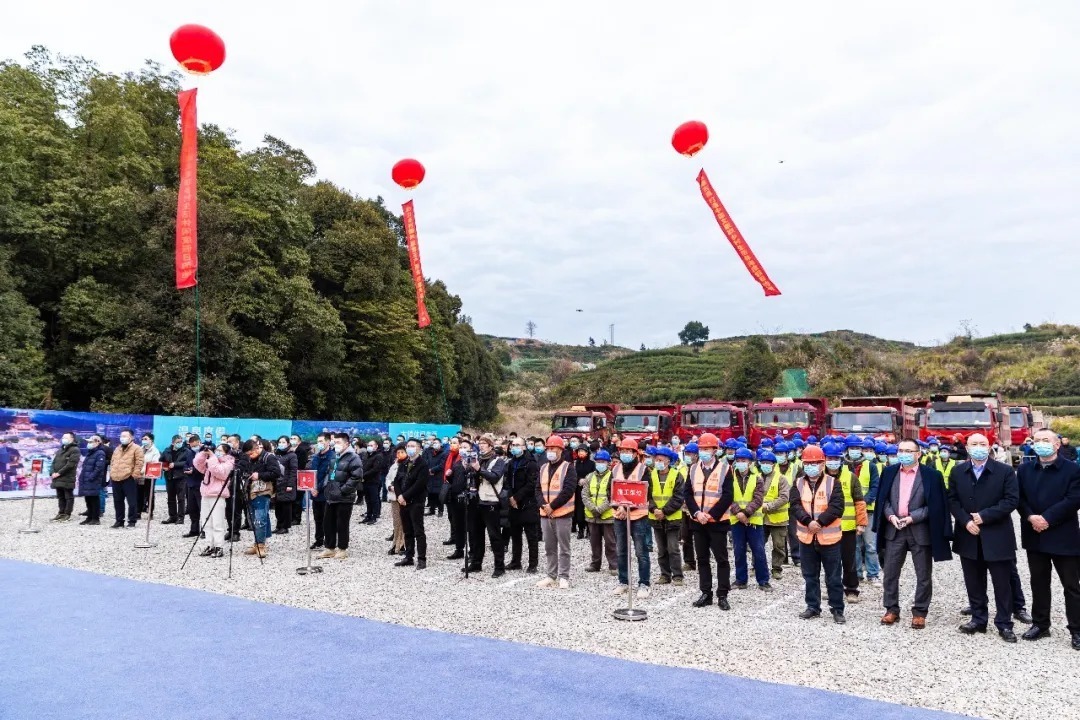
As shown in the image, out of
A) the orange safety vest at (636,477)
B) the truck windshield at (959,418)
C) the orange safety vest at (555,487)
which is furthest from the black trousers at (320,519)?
the truck windshield at (959,418)

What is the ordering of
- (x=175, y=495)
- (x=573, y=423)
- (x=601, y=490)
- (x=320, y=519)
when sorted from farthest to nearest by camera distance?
(x=573, y=423), (x=175, y=495), (x=320, y=519), (x=601, y=490)

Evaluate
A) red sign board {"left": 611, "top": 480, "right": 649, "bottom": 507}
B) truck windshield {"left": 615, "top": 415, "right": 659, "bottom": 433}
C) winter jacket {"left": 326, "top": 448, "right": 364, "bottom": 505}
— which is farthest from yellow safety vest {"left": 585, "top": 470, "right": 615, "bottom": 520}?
truck windshield {"left": 615, "top": 415, "right": 659, "bottom": 433}

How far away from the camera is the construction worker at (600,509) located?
387 inches

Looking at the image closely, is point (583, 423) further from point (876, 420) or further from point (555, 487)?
point (555, 487)

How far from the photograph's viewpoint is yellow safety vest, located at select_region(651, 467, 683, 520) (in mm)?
9430

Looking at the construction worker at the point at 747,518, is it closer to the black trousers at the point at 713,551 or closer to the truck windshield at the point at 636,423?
the black trousers at the point at 713,551

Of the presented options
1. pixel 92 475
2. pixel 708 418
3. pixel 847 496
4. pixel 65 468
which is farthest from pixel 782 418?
pixel 65 468

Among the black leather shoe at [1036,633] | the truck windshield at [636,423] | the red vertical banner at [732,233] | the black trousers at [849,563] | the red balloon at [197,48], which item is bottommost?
the black leather shoe at [1036,633]

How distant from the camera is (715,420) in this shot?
907 inches

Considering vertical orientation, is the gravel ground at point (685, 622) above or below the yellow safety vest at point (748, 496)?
below

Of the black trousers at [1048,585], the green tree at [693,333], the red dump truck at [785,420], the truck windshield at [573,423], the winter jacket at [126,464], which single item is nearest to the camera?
the black trousers at [1048,585]

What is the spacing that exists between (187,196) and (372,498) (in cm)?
871

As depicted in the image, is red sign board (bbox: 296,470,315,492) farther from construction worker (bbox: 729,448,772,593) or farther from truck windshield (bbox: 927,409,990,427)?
truck windshield (bbox: 927,409,990,427)

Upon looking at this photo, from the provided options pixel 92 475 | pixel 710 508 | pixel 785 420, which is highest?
pixel 785 420
